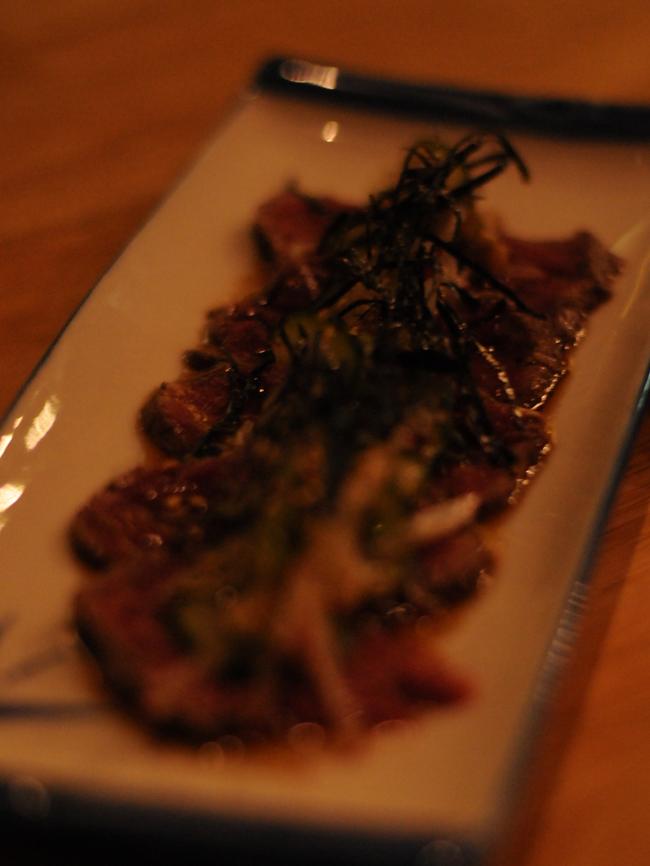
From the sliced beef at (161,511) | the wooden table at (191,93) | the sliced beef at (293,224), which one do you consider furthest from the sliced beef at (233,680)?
the sliced beef at (293,224)

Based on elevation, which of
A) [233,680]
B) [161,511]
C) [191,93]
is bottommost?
[233,680]

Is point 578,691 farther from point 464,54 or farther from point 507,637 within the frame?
point 464,54

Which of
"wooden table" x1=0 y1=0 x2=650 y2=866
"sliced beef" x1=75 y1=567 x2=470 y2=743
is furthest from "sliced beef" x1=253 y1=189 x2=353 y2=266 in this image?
"sliced beef" x1=75 y1=567 x2=470 y2=743

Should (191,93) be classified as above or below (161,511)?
above

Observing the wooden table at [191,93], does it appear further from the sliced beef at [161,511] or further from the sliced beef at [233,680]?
the sliced beef at [161,511]

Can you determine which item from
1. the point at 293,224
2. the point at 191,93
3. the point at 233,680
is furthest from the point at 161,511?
the point at 191,93

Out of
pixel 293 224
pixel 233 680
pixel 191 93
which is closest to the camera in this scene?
pixel 233 680

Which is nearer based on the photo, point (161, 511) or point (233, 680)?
point (233, 680)

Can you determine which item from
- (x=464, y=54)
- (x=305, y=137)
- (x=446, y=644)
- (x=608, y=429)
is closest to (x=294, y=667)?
(x=446, y=644)

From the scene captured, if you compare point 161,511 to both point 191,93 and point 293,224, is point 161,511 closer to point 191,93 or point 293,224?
point 293,224
